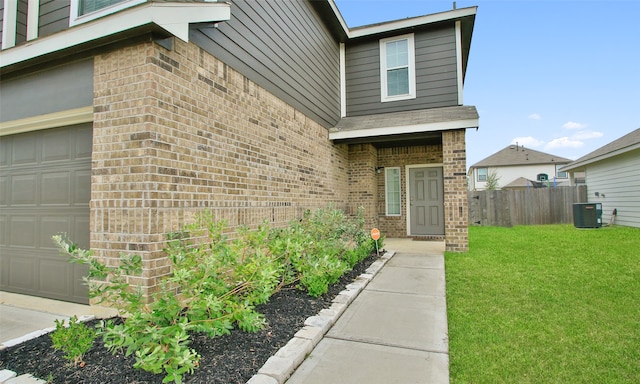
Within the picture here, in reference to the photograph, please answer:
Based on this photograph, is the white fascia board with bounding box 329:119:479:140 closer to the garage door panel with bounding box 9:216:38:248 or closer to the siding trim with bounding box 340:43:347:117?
the siding trim with bounding box 340:43:347:117

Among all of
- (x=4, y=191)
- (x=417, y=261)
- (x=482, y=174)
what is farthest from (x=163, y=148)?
(x=482, y=174)

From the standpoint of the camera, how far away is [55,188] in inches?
143

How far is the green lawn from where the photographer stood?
7.36 feet

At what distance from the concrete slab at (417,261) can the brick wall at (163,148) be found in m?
2.93

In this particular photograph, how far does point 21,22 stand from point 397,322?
5.70 meters

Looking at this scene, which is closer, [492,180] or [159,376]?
[159,376]

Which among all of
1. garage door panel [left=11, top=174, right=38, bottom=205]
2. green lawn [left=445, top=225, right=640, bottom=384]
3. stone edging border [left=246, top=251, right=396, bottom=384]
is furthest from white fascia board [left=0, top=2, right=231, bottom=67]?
green lawn [left=445, top=225, right=640, bottom=384]

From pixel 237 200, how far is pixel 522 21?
34.0ft

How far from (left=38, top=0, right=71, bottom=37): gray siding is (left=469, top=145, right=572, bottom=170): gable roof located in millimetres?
33725

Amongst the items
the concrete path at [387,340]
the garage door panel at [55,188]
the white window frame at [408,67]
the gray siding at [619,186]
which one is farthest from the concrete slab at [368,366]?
the gray siding at [619,186]

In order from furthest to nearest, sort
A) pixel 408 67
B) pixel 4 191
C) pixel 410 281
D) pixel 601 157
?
pixel 601 157
pixel 408 67
pixel 410 281
pixel 4 191

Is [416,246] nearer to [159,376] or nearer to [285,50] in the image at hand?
[285,50]

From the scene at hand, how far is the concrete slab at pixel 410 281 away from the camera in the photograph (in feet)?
13.9

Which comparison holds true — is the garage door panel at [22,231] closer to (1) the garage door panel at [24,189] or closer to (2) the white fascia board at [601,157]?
(1) the garage door panel at [24,189]
